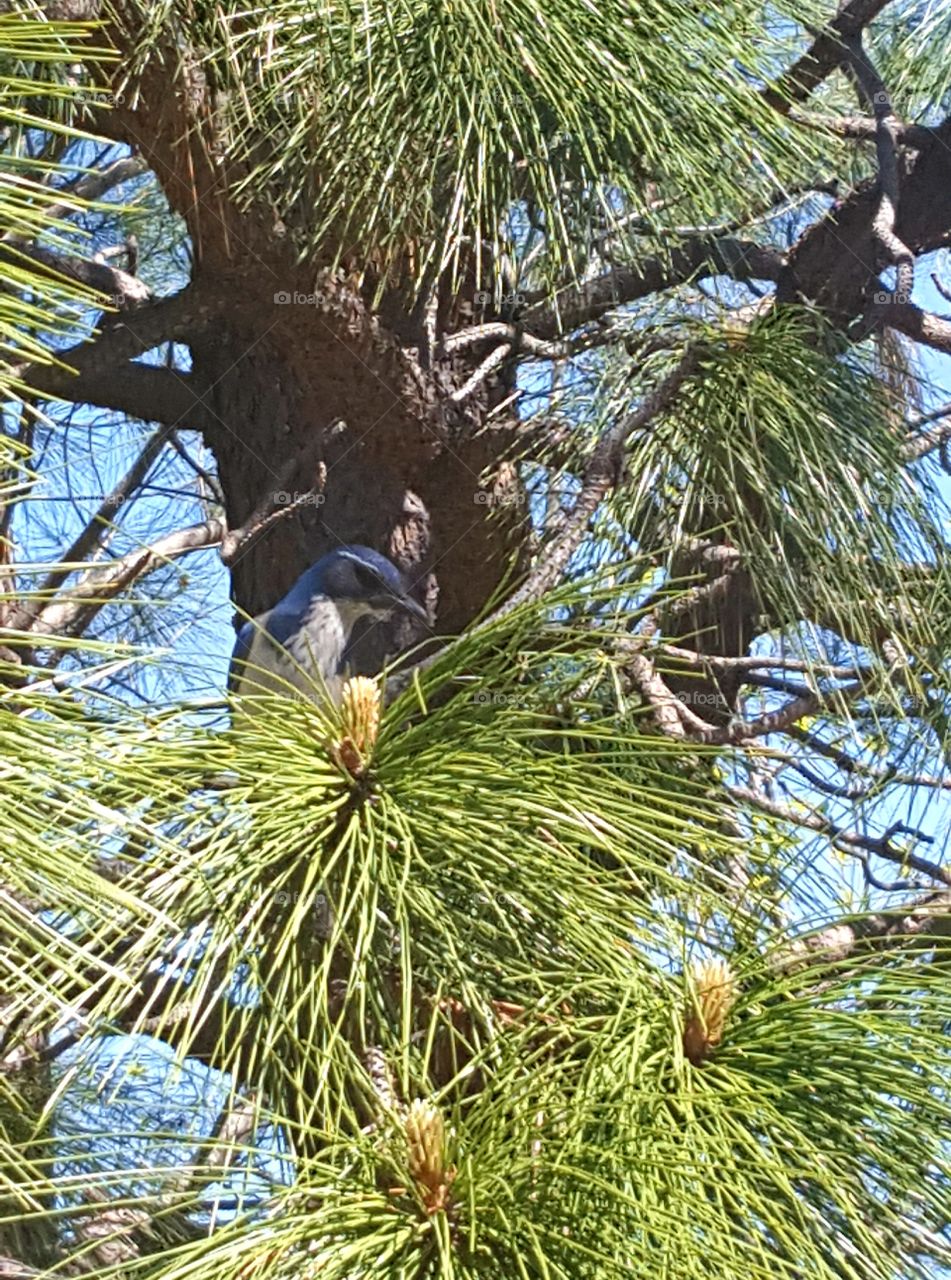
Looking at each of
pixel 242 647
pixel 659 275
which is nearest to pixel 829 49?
pixel 659 275

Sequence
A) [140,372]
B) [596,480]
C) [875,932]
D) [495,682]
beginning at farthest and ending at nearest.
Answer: [140,372], [875,932], [596,480], [495,682]

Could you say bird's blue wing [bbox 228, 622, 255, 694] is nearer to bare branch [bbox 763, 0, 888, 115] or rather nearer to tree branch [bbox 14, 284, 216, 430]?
tree branch [bbox 14, 284, 216, 430]

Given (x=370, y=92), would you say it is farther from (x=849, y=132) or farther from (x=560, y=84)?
(x=849, y=132)

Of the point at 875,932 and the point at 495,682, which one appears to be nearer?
the point at 495,682

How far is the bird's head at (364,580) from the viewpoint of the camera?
4.93 ft

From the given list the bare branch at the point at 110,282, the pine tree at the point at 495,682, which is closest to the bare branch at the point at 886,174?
the pine tree at the point at 495,682

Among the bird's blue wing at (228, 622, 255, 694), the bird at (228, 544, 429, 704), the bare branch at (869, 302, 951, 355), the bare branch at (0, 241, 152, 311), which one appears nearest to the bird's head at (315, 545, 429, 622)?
the bird at (228, 544, 429, 704)

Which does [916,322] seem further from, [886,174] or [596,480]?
[596,480]

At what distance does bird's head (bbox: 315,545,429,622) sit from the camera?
59.2 inches

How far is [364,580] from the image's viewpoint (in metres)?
1.53

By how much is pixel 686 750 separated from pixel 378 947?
20 cm

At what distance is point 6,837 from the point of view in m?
0.68

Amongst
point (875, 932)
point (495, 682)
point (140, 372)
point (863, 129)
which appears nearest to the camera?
point (495, 682)

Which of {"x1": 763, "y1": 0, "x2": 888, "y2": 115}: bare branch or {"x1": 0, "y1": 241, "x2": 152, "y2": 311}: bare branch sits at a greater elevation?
{"x1": 763, "y1": 0, "x2": 888, "y2": 115}: bare branch
